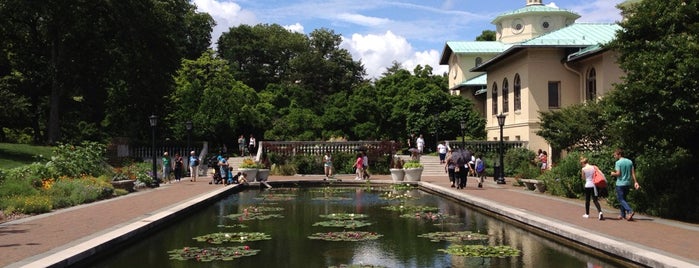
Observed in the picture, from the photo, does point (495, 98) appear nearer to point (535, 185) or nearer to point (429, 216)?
point (535, 185)

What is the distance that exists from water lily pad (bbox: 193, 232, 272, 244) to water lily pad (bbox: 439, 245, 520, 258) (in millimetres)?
4077

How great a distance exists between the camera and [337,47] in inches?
3524

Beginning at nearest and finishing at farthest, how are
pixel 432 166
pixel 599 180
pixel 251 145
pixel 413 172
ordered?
pixel 599 180, pixel 413 172, pixel 432 166, pixel 251 145

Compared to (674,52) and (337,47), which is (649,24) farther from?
(337,47)

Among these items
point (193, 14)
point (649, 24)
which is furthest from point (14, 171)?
point (193, 14)

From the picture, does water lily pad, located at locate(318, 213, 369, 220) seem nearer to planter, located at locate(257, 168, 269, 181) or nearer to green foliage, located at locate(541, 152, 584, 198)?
green foliage, located at locate(541, 152, 584, 198)

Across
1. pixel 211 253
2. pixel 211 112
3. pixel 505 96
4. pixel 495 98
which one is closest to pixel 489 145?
pixel 505 96

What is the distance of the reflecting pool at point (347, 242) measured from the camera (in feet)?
33.0

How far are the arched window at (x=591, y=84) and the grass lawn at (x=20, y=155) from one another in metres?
31.1

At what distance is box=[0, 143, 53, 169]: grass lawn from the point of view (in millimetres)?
29819

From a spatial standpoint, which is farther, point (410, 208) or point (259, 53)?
point (259, 53)

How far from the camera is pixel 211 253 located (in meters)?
10.7

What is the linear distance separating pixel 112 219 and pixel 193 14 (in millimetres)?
65011

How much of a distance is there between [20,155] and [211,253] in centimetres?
2744
